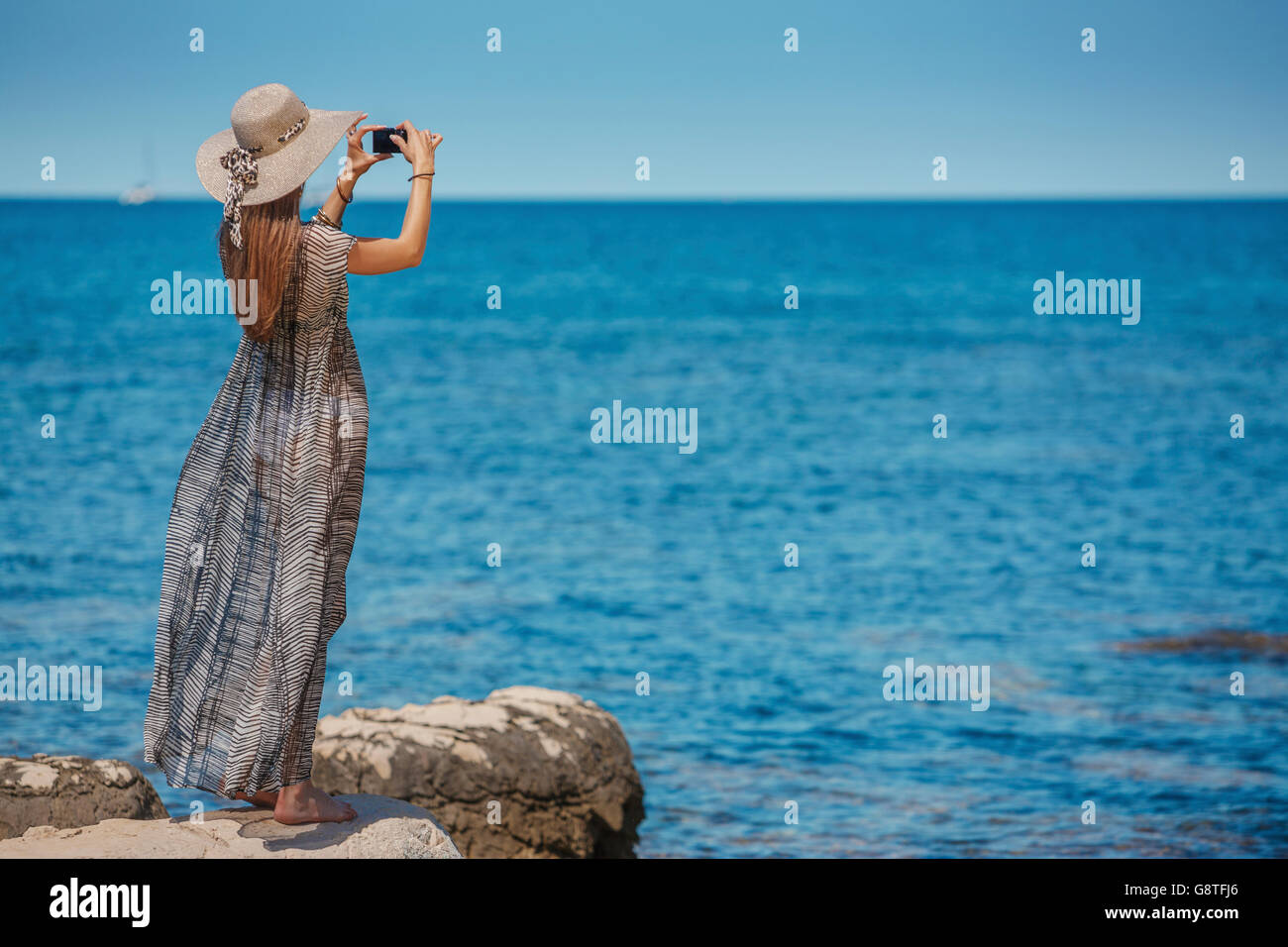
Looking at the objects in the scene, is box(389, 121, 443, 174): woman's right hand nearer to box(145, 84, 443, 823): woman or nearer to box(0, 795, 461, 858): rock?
box(145, 84, 443, 823): woman

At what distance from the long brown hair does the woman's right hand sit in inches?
14.9

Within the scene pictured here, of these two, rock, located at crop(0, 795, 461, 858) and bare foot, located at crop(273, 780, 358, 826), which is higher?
bare foot, located at crop(273, 780, 358, 826)

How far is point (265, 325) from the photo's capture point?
179 inches

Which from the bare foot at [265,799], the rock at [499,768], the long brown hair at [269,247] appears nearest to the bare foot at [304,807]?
the bare foot at [265,799]

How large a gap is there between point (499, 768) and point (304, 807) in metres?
2.53

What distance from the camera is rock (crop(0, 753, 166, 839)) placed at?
5426 millimetres

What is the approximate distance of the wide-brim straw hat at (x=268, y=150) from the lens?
4.43 m

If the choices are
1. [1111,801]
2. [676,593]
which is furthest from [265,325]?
[676,593]

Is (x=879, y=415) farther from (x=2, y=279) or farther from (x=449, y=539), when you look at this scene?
(x=2, y=279)

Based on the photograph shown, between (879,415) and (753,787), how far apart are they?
1916 centimetres

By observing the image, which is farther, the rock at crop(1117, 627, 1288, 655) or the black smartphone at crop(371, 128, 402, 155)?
the rock at crop(1117, 627, 1288, 655)

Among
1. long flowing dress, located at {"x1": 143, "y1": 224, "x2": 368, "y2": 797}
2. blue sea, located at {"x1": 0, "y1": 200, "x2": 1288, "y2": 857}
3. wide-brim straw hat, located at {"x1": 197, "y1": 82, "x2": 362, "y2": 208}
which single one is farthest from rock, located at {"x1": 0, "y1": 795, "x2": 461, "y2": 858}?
blue sea, located at {"x1": 0, "y1": 200, "x2": 1288, "y2": 857}

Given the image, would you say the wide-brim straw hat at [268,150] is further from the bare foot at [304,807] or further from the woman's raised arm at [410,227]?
the bare foot at [304,807]

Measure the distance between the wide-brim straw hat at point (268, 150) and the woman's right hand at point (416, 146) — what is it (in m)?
0.19
